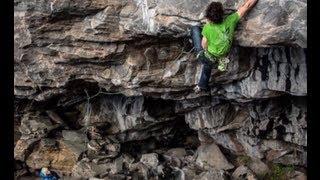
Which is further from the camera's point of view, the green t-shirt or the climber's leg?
the climber's leg

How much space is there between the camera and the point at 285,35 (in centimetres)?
931

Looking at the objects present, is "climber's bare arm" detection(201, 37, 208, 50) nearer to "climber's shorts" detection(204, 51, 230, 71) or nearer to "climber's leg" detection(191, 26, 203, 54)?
"climber's shorts" detection(204, 51, 230, 71)

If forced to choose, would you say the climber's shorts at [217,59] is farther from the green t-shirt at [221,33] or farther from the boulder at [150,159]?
the boulder at [150,159]

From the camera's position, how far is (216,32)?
927 centimetres

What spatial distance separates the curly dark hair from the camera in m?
8.81

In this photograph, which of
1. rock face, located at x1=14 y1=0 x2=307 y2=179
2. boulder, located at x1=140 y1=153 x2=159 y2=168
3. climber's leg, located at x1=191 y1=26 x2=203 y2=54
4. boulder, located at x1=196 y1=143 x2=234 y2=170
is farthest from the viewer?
boulder, located at x1=140 y1=153 x2=159 y2=168

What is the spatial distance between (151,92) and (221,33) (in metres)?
4.50

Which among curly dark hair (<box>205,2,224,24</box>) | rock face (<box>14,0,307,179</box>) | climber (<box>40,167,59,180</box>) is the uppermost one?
curly dark hair (<box>205,2,224,24</box>)

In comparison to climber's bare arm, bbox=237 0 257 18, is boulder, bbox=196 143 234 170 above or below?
below

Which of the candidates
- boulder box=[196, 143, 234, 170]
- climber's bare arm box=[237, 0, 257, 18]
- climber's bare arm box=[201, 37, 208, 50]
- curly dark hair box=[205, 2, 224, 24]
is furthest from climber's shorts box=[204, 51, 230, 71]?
boulder box=[196, 143, 234, 170]

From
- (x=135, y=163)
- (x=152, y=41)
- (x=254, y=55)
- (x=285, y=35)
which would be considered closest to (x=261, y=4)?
(x=285, y=35)

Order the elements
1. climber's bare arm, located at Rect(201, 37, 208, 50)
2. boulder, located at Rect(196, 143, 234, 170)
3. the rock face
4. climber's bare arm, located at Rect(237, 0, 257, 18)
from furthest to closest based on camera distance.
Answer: boulder, located at Rect(196, 143, 234, 170) < the rock face < climber's bare arm, located at Rect(201, 37, 208, 50) < climber's bare arm, located at Rect(237, 0, 257, 18)

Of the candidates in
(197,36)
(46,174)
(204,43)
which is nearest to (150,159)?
(46,174)
